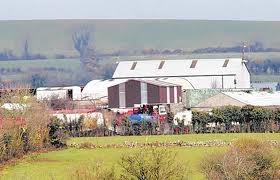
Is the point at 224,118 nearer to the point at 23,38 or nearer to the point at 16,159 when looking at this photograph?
the point at 16,159

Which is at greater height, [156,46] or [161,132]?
[156,46]

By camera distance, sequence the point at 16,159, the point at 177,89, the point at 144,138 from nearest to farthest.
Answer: the point at 16,159
the point at 144,138
the point at 177,89

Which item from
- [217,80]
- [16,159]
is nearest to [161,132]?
[16,159]

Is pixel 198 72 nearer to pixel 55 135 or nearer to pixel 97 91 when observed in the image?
pixel 97 91

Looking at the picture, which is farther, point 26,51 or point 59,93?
point 26,51

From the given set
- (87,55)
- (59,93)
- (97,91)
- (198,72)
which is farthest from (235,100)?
(87,55)

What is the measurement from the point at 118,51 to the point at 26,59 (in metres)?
19.8

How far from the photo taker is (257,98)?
4959cm

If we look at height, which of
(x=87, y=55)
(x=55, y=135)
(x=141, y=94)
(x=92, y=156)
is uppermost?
(x=87, y=55)

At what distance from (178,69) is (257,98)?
22.2m

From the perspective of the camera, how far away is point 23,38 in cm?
19825

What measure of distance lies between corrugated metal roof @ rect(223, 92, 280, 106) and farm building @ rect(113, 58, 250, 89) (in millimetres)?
14459

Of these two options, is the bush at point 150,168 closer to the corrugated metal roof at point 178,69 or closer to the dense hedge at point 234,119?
the dense hedge at point 234,119

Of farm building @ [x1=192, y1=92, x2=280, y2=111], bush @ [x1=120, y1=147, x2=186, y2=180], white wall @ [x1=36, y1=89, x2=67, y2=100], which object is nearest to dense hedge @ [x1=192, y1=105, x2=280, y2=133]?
farm building @ [x1=192, y1=92, x2=280, y2=111]
